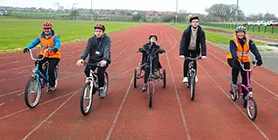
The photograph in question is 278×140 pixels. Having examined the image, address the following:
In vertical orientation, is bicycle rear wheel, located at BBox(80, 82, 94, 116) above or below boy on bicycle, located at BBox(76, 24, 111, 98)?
below

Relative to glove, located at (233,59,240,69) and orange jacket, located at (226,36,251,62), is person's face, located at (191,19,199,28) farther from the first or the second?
glove, located at (233,59,240,69)

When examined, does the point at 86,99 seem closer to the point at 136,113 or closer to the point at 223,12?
the point at 136,113

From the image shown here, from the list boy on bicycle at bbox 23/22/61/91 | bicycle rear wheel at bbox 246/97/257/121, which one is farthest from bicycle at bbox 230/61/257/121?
boy on bicycle at bbox 23/22/61/91

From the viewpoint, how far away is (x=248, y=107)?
5836 mm

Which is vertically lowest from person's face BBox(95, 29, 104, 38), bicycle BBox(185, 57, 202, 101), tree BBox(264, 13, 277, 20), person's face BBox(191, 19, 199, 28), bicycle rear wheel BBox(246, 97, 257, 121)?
bicycle rear wheel BBox(246, 97, 257, 121)

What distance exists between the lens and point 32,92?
607cm

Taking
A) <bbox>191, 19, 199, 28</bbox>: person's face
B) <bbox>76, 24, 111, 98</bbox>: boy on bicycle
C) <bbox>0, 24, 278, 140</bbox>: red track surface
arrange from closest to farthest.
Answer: <bbox>0, 24, 278, 140</bbox>: red track surface < <bbox>76, 24, 111, 98</bbox>: boy on bicycle < <bbox>191, 19, 199, 28</bbox>: person's face

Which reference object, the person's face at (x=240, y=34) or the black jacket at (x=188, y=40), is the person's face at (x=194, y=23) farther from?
the person's face at (x=240, y=34)

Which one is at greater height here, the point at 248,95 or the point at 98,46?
the point at 98,46

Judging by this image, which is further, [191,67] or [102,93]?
[191,67]

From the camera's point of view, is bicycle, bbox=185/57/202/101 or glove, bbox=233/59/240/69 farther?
bicycle, bbox=185/57/202/101

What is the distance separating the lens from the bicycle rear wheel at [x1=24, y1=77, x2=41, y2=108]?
19.2 feet

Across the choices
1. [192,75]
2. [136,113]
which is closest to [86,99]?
[136,113]

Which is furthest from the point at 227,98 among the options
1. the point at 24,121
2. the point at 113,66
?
the point at 113,66
